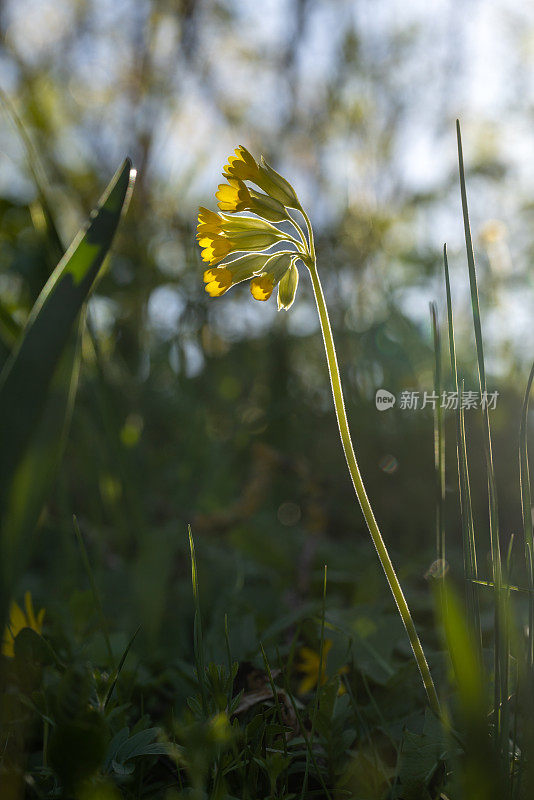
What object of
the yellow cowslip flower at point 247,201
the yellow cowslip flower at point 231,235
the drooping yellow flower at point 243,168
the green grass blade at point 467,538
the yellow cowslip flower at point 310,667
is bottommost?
the yellow cowslip flower at point 310,667

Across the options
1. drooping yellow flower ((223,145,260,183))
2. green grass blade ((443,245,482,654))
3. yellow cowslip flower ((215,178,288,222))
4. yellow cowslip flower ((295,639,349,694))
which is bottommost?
yellow cowslip flower ((295,639,349,694))

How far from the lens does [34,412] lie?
0.45 m

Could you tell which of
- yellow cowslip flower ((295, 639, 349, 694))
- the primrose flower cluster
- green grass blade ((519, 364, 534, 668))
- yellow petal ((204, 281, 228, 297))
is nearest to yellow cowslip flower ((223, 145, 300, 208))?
the primrose flower cluster

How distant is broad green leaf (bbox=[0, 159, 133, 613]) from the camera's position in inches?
17.8

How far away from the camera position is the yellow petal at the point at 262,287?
0.60 meters

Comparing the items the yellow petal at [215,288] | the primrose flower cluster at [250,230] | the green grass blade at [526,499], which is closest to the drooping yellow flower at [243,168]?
the primrose flower cluster at [250,230]

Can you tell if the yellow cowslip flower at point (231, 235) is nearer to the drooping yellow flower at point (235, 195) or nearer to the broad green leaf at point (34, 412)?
the drooping yellow flower at point (235, 195)

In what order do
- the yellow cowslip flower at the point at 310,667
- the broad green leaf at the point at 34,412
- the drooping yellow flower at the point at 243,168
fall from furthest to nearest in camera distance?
the yellow cowslip flower at the point at 310,667, the drooping yellow flower at the point at 243,168, the broad green leaf at the point at 34,412

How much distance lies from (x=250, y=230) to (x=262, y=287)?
0.23 feet

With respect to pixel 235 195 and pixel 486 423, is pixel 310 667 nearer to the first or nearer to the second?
pixel 486 423

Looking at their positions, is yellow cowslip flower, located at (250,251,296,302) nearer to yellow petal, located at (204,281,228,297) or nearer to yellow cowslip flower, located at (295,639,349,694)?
yellow petal, located at (204,281,228,297)

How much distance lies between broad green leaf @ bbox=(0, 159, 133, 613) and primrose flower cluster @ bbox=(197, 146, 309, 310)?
17 cm

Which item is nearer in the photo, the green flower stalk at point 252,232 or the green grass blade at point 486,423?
the green grass blade at point 486,423

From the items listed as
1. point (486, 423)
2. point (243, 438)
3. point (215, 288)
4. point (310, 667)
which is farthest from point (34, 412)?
point (243, 438)
